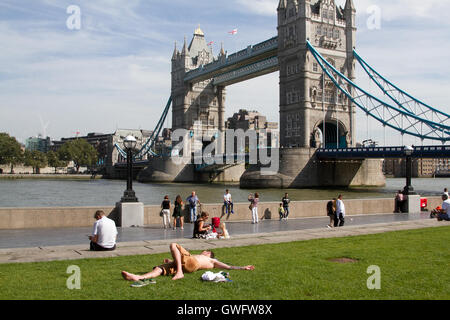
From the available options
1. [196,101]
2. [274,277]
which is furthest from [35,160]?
[274,277]

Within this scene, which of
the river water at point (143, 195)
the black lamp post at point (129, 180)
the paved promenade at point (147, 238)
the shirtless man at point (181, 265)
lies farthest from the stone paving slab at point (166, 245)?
the river water at point (143, 195)

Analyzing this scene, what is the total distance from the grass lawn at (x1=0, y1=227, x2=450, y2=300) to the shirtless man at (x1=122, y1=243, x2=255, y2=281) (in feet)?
0.46

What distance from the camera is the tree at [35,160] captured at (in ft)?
433

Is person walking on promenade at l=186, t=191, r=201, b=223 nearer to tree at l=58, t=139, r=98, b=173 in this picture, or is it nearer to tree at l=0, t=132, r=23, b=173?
tree at l=0, t=132, r=23, b=173

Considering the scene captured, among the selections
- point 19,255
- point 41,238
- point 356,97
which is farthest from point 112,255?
point 356,97

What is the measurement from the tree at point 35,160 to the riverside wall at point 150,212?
12402 centimetres

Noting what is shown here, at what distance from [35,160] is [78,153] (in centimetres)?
1293

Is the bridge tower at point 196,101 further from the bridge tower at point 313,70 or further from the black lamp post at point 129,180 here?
the black lamp post at point 129,180

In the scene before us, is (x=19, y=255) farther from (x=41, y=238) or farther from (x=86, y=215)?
(x=86, y=215)

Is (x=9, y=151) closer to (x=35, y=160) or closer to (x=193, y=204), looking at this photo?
(x=35, y=160)

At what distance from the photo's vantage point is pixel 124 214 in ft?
52.9

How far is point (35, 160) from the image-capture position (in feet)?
445

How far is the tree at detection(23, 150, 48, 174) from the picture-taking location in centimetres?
13200

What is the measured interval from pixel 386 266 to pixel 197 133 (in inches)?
3525
